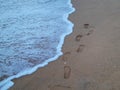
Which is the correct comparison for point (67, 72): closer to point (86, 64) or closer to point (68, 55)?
point (86, 64)

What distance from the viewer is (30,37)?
489 cm

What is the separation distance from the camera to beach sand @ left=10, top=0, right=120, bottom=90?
299 cm

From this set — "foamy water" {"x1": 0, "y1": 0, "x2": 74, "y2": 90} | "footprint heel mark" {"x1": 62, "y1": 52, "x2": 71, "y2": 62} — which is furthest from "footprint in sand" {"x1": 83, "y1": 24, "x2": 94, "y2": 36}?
"footprint heel mark" {"x1": 62, "y1": 52, "x2": 71, "y2": 62}

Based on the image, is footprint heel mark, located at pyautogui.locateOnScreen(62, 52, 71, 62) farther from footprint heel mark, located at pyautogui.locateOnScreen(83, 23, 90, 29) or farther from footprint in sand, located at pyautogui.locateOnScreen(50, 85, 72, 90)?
footprint heel mark, located at pyautogui.locateOnScreen(83, 23, 90, 29)

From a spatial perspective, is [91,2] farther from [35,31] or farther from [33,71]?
[33,71]

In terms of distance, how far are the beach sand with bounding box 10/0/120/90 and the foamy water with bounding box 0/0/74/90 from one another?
0.22m

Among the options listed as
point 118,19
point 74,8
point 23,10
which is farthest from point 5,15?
point 118,19

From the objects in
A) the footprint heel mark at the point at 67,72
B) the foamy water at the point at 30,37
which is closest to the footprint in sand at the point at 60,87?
the footprint heel mark at the point at 67,72

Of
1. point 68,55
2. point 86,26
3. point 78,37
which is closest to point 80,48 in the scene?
point 68,55

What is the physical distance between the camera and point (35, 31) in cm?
520

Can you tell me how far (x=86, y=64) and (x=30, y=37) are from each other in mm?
A: 1873

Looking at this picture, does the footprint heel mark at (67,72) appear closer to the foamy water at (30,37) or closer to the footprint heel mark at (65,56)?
the footprint heel mark at (65,56)

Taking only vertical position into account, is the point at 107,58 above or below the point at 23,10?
above

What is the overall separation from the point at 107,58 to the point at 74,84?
788mm
